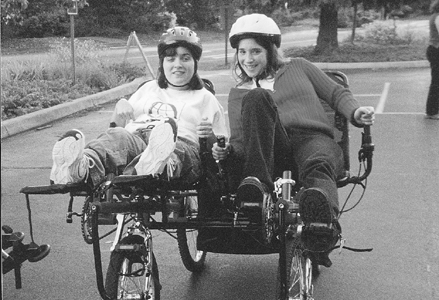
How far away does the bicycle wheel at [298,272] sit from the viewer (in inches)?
152

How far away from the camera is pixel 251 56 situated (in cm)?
454

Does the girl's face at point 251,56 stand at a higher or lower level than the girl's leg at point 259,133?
higher

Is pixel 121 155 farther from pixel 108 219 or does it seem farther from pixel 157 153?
pixel 157 153

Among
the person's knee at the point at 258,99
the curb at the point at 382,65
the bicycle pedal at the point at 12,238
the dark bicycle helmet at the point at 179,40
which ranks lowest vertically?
the curb at the point at 382,65

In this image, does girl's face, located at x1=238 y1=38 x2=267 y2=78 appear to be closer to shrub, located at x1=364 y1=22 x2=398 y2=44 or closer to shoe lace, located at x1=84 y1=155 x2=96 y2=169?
shoe lace, located at x1=84 y1=155 x2=96 y2=169

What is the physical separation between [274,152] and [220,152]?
44cm

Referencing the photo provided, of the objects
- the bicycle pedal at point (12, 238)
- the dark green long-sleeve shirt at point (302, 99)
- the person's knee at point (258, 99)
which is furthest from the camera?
the dark green long-sleeve shirt at point (302, 99)

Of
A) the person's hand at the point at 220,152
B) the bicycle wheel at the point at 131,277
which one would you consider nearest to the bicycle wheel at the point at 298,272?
the person's hand at the point at 220,152

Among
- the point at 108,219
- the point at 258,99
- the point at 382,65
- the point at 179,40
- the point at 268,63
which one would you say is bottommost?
the point at 382,65

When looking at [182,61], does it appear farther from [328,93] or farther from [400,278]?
[400,278]

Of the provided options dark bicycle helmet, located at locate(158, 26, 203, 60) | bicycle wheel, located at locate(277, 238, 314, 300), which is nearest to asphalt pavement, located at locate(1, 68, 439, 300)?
bicycle wheel, located at locate(277, 238, 314, 300)

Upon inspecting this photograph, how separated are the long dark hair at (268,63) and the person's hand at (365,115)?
0.71m

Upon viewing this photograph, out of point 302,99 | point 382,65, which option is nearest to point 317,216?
point 302,99

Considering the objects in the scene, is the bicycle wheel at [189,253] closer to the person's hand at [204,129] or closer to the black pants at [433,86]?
the person's hand at [204,129]
